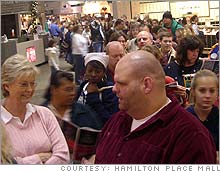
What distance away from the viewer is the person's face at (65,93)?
130 cm

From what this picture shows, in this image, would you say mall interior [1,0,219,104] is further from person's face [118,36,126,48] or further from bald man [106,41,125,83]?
person's face [118,36,126,48]

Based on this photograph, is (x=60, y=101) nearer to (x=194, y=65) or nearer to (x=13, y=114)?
(x=13, y=114)

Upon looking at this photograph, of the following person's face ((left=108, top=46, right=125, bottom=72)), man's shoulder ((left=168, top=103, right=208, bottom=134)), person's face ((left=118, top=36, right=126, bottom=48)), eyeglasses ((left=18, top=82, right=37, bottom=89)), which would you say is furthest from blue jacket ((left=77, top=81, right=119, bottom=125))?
person's face ((left=118, top=36, right=126, bottom=48))

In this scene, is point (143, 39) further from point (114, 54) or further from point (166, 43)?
point (114, 54)

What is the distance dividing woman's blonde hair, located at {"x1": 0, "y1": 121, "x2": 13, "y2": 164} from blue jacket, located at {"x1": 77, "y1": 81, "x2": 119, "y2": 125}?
0.94 feet

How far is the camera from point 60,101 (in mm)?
1296

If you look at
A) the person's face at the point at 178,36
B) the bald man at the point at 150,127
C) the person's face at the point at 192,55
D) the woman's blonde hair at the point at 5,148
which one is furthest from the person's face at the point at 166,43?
the woman's blonde hair at the point at 5,148

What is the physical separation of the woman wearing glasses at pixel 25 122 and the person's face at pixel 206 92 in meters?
0.47

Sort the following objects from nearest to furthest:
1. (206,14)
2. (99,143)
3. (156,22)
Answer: (99,143) → (206,14) → (156,22)

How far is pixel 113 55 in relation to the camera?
1526 millimetres

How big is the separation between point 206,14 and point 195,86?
254mm

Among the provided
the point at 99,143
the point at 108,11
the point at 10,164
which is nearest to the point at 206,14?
the point at 108,11

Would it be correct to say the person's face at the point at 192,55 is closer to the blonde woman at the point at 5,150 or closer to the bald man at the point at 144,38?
the bald man at the point at 144,38

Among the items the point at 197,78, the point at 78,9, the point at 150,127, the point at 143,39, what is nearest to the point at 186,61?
the point at 197,78
